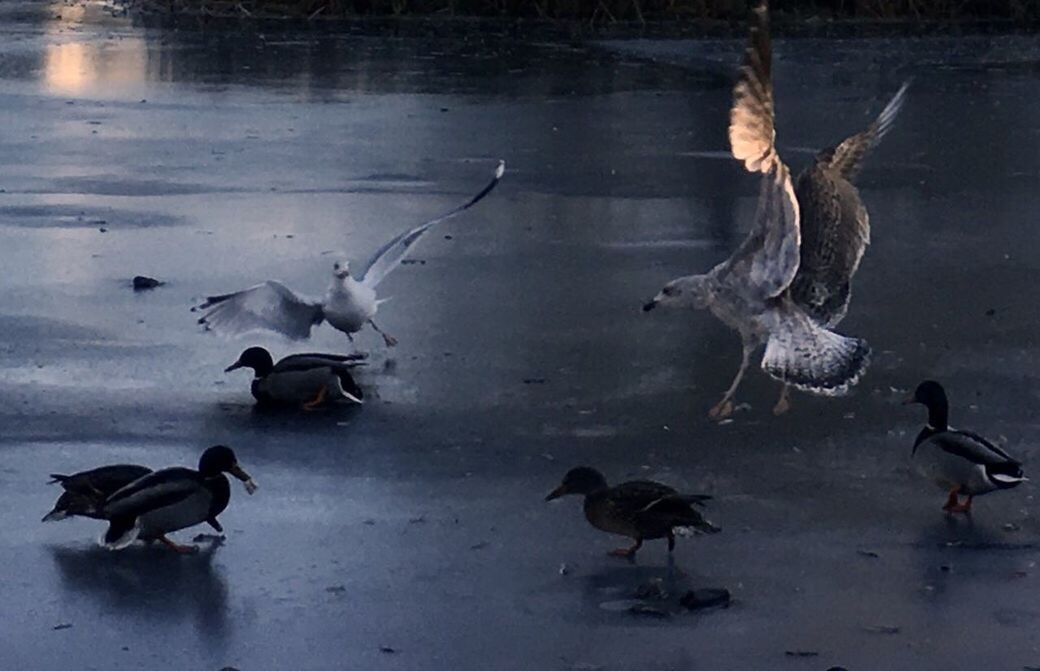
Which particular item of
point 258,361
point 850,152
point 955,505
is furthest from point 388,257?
point 955,505

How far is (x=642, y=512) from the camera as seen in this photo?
21.5 ft

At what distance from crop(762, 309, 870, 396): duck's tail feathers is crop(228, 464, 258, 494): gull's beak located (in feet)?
7.23

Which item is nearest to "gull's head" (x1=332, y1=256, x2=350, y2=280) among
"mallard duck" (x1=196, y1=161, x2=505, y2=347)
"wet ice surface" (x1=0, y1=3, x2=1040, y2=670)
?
"mallard duck" (x1=196, y1=161, x2=505, y2=347)

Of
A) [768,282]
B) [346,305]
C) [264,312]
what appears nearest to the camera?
[768,282]

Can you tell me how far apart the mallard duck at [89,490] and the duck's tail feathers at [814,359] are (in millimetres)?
2640

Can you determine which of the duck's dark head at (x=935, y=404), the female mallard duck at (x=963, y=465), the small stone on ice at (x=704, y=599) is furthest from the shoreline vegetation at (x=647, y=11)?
the small stone on ice at (x=704, y=599)

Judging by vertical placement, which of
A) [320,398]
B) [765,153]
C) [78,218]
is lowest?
[78,218]

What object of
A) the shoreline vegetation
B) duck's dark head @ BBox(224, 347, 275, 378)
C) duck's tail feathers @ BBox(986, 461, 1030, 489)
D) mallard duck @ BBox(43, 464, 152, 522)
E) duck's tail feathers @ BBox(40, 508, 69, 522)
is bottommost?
the shoreline vegetation

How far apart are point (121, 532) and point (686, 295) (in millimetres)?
3106

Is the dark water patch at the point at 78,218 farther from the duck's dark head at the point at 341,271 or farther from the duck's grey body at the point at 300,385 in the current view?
the duck's grey body at the point at 300,385

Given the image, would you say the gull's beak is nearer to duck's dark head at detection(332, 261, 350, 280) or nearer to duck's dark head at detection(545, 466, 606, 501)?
duck's dark head at detection(545, 466, 606, 501)

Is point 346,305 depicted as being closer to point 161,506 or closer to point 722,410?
point 722,410

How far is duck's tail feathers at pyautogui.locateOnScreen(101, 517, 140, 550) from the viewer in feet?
21.7

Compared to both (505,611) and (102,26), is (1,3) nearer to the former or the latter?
(102,26)
